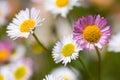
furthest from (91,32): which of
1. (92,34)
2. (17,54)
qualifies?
(17,54)

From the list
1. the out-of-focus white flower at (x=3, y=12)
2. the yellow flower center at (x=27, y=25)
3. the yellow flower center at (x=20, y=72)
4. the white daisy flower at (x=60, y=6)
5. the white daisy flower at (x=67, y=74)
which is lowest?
the white daisy flower at (x=67, y=74)

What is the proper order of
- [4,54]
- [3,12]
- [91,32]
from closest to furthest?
[91,32]
[4,54]
[3,12]

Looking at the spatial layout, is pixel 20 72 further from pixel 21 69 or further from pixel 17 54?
pixel 17 54

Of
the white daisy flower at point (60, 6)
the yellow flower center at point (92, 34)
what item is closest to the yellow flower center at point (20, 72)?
the white daisy flower at point (60, 6)

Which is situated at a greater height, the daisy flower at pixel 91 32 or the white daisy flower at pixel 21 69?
the white daisy flower at pixel 21 69

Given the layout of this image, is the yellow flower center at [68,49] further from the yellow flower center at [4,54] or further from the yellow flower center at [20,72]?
the yellow flower center at [4,54]

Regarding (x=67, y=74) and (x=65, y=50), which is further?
(x=67, y=74)
